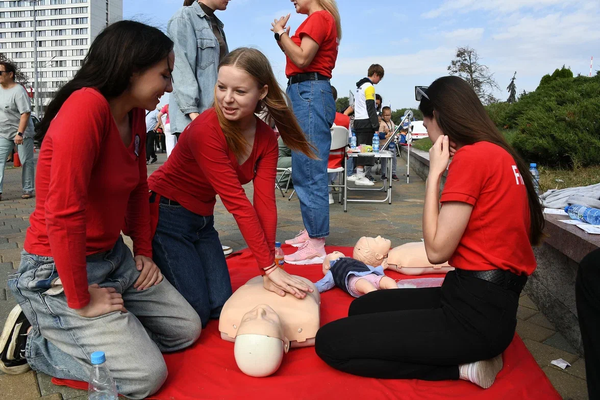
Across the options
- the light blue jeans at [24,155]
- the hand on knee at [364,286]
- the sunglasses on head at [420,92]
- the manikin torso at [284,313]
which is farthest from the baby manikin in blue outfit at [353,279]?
the light blue jeans at [24,155]

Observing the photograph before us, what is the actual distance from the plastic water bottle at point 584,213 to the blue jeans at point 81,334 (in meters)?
2.46

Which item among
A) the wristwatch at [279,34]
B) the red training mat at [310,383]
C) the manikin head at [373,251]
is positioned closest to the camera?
the red training mat at [310,383]

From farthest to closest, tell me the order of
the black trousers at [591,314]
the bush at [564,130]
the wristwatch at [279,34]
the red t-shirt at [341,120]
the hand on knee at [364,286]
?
1. the red t-shirt at [341,120]
2. the bush at [564,130]
3. the wristwatch at [279,34]
4. the hand on knee at [364,286]
5. the black trousers at [591,314]

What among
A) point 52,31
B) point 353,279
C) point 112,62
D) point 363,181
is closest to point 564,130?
point 363,181

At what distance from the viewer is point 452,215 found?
76.5 inches

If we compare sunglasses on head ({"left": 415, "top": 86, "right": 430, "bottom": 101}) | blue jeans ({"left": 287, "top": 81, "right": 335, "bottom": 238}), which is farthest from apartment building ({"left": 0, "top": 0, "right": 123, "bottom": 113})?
sunglasses on head ({"left": 415, "top": 86, "right": 430, "bottom": 101})

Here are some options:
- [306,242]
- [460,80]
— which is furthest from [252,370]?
[306,242]

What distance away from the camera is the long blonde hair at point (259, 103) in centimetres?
250

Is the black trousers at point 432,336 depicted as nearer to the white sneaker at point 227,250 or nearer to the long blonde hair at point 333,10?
the white sneaker at point 227,250

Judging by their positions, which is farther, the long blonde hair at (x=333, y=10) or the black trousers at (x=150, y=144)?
the black trousers at (x=150, y=144)

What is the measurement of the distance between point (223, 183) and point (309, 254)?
1644mm

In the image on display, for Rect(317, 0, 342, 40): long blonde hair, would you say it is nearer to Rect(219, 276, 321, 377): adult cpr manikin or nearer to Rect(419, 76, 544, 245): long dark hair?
Rect(419, 76, 544, 245): long dark hair

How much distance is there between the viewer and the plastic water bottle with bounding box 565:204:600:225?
2.88 metres

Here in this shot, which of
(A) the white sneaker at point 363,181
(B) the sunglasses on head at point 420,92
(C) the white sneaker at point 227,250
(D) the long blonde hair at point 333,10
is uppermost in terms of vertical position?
(D) the long blonde hair at point 333,10
